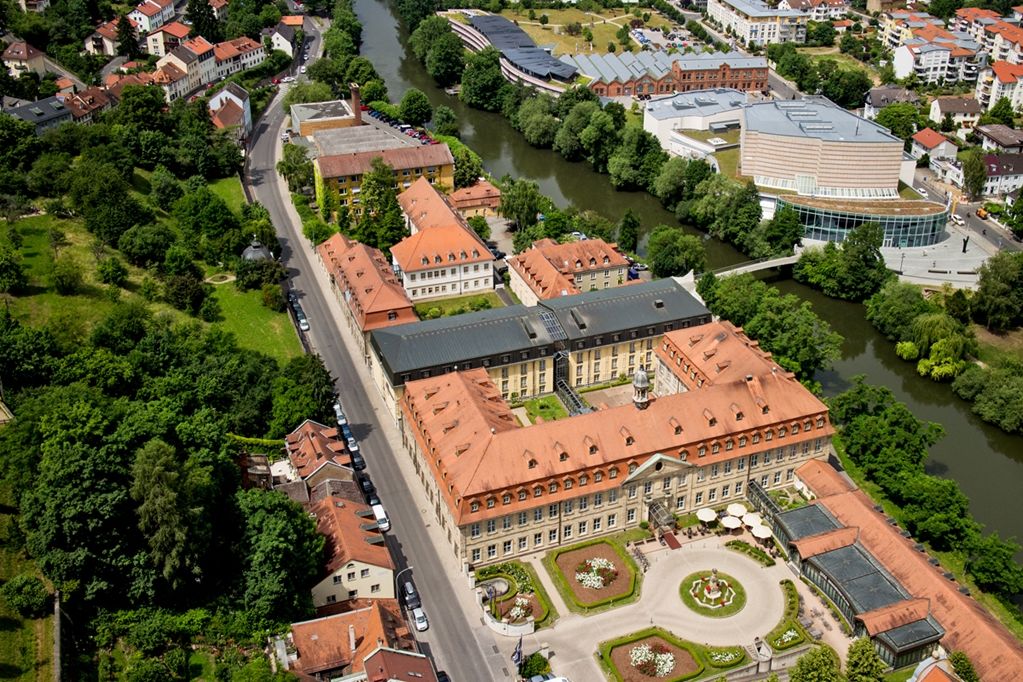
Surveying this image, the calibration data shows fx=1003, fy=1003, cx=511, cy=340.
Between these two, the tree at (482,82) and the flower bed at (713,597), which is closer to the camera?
the flower bed at (713,597)

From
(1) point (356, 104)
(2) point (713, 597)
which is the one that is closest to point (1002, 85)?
(1) point (356, 104)

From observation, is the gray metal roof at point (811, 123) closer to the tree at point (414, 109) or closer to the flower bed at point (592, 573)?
the tree at point (414, 109)

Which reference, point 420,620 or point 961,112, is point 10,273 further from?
point 961,112

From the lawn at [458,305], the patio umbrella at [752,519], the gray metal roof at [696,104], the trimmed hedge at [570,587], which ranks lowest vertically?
the lawn at [458,305]

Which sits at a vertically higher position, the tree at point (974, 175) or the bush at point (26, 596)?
the bush at point (26, 596)

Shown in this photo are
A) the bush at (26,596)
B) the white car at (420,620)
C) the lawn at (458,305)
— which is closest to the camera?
the bush at (26,596)

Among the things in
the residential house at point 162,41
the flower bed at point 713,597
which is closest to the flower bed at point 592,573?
the flower bed at point 713,597

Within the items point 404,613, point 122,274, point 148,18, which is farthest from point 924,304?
point 148,18
